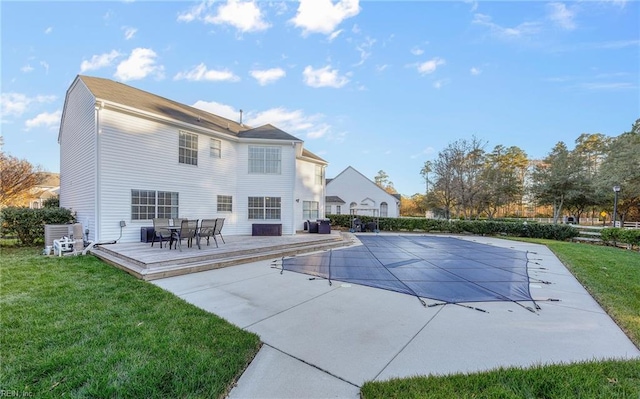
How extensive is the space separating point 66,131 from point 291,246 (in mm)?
12049

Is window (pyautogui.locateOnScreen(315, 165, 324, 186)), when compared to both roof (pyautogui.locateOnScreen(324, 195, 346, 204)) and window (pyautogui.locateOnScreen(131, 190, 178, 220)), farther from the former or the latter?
roof (pyautogui.locateOnScreen(324, 195, 346, 204))

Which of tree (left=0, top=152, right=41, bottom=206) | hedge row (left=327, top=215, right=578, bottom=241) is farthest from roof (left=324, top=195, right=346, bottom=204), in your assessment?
tree (left=0, top=152, right=41, bottom=206)

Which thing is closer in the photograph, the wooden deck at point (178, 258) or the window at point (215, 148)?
the wooden deck at point (178, 258)

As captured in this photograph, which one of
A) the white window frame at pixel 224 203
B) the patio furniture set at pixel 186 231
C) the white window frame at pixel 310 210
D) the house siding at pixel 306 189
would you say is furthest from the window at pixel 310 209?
the patio furniture set at pixel 186 231

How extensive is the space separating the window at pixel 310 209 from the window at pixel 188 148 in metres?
6.63

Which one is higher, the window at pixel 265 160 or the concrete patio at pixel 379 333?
the window at pixel 265 160

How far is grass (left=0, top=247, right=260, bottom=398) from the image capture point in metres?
2.03

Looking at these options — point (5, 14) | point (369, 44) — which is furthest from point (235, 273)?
point (369, 44)

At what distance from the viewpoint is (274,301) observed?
420 centimetres

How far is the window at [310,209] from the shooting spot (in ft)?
51.4

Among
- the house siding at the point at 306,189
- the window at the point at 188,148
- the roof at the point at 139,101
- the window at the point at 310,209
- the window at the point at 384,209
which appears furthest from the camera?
the window at the point at 384,209

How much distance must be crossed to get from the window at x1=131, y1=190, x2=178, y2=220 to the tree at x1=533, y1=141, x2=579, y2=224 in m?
29.9

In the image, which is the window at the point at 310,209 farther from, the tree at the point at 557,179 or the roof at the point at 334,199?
the tree at the point at 557,179

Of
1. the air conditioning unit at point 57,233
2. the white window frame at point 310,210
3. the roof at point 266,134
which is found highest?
the roof at point 266,134
